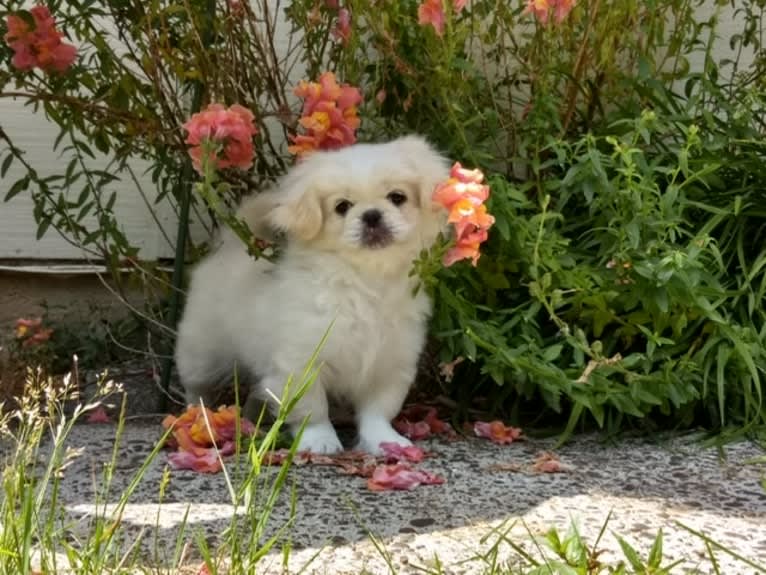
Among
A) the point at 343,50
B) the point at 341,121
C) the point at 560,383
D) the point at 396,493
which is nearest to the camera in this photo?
the point at 396,493

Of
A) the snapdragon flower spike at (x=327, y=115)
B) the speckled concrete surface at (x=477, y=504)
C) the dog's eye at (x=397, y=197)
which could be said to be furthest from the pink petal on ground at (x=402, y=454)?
the snapdragon flower spike at (x=327, y=115)

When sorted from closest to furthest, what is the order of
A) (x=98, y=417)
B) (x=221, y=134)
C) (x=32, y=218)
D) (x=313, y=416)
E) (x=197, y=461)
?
(x=197, y=461)
(x=221, y=134)
(x=313, y=416)
(x=98, y=417)
(x=32, y=218)

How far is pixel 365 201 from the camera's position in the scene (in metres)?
2.31

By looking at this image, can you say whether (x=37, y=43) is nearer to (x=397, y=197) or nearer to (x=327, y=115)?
(x=327, y=115)

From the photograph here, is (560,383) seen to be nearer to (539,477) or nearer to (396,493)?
(539,477)

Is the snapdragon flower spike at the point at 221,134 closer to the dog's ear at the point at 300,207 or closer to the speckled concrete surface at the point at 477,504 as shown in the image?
the dog's ear at the point at 300,207

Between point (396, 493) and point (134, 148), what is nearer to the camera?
point (396, 493)

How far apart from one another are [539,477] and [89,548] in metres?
1.05

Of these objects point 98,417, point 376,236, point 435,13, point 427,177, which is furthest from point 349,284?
point 98,417

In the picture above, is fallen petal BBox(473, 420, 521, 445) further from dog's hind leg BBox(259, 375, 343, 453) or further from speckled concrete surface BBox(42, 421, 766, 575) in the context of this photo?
dog's hind leg BBox(259, 375, 343, 453)

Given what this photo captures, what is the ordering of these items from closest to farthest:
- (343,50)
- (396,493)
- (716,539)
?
(716,539)
(396,493)
(343,50)

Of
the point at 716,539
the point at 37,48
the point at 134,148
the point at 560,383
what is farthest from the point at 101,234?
the point at 716,539

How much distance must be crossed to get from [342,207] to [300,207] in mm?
98

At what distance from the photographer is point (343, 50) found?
2.64 metres
